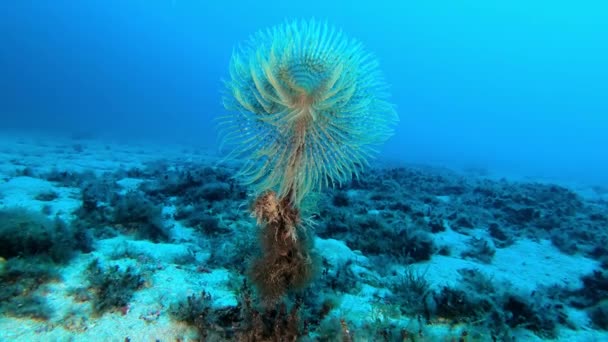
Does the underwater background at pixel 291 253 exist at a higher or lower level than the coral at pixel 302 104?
lower

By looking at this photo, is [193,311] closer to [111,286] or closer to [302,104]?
[111,286]

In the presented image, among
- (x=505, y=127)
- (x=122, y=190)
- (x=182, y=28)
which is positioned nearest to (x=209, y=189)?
(x=122, y=190)

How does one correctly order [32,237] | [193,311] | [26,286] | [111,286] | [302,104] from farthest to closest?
1. [32,237]
2. [111,286]
3. [26,286]
4. [193,311]
5. [302,104]

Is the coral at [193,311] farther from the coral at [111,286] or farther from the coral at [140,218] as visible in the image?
the coral at [140,218]

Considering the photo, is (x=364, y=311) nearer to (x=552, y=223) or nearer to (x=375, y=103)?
(x=375, y=103)

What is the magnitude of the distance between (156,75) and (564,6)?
223 metres

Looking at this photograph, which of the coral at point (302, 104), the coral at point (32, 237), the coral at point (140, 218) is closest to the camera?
the coral at point (302, 104)

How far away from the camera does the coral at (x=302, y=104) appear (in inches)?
107

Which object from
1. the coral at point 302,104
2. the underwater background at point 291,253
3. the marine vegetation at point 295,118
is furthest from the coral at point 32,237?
the coral at point 302,104

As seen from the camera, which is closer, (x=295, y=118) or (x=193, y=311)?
(x=295, y=118)

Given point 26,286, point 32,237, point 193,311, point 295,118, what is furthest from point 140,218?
point 295,118

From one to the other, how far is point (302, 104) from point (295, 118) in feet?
0.43

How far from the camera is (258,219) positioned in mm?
3352

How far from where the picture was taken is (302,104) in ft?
8.89
